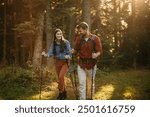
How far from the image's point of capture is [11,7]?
A: 100 feet

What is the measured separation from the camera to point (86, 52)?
10.4 m

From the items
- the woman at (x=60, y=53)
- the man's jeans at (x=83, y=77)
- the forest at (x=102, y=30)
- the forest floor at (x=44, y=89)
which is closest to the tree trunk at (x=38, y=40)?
the forest at (x=102, y=30)

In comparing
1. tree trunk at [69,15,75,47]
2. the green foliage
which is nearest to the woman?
the green foliage

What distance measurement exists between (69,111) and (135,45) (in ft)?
71.7

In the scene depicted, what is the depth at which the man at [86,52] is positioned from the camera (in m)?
10.2

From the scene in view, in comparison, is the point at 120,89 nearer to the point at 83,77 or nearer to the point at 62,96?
the point at 62,96

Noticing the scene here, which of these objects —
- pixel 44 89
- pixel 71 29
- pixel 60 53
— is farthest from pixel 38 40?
pixel 60 53

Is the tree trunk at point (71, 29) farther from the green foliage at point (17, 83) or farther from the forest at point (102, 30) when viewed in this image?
the green foliage at point (17, 83)

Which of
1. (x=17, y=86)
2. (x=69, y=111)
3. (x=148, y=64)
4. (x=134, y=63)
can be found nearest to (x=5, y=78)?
(x=17, y=86)

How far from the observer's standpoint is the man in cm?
1020

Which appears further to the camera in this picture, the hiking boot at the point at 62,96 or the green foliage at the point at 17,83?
the green foliage at the point at 17,83

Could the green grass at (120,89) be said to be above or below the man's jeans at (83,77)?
below

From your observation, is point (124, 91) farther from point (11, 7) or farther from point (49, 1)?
point (11, 7)

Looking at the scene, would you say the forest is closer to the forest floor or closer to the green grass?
the green grass
